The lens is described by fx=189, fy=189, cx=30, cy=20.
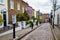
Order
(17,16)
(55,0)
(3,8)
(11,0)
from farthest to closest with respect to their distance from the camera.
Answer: (55,0), (17,16), (11,0), (3,8)

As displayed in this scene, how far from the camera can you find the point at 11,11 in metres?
34.0

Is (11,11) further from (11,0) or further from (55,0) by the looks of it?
(55,0)

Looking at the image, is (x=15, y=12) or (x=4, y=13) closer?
→ (x=4, y=13)

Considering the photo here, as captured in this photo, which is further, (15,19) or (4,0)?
Result: (15,19)

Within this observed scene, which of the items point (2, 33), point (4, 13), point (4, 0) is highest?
point (4, 0)

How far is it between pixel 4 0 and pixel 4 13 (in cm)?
190

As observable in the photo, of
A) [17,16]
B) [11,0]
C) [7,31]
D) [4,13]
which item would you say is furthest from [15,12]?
[7,31]

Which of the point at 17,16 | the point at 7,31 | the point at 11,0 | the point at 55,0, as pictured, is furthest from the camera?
the point at 55,0

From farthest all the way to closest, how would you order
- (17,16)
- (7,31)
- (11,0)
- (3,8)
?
(17,16)
(11,0)
(3,8)
(7,31)

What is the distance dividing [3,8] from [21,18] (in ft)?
30.7

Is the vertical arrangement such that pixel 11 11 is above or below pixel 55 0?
below

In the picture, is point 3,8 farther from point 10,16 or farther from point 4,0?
point 10,16

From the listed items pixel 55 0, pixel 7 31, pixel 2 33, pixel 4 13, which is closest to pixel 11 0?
pixel 4 13

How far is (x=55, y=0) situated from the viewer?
47594 mm
